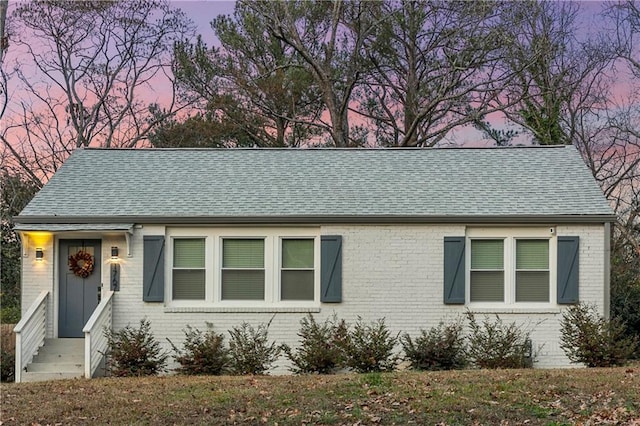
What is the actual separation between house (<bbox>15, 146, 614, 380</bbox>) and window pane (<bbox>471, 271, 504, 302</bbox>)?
19 millimetres

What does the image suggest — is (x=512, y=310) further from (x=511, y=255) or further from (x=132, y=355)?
(x=132, y=355)

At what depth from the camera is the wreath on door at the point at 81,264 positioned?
49.0ft

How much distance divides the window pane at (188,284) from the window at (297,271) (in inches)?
60.2

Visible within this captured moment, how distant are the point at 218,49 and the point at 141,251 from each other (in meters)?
16.4

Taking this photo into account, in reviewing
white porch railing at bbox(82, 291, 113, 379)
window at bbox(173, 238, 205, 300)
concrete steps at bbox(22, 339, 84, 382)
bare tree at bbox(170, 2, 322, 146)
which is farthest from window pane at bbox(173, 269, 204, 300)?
bare tree at bbox(170, 2, 322, 146)

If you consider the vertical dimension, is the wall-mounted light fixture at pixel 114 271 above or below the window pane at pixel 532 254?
below

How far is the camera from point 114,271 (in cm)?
1488

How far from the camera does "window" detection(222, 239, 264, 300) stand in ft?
49.0

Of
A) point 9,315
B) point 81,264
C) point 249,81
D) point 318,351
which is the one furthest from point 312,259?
point 249,81

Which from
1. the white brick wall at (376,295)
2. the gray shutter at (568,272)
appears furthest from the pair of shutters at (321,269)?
the gray shutter at (568,272)

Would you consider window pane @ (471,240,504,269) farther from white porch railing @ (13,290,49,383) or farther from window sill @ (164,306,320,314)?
white porch railing @ (13,290,49,383)

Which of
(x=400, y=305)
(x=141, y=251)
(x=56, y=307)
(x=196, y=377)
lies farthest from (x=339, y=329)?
(x=56, y=307)

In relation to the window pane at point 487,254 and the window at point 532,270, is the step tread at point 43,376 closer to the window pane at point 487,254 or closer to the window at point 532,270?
the window pane at point 487,254

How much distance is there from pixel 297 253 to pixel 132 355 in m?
3.51
